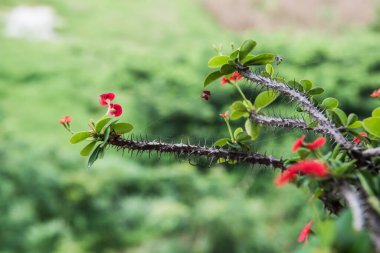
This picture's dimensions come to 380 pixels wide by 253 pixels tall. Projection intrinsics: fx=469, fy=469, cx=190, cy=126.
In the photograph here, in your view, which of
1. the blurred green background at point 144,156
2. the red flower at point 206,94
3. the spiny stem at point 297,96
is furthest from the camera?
the blurred green background at point 144,156

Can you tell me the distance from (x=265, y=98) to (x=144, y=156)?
3395mm

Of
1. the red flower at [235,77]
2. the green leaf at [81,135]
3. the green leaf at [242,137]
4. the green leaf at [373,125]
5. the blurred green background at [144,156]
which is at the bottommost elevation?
the green leaf at [373,125]

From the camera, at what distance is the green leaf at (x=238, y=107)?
1.76 ft

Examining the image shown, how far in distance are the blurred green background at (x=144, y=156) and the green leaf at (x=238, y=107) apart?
0.80ft

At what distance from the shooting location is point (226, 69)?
0.56 meters

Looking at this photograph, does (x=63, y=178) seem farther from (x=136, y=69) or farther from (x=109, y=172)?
(x=136, y=69)

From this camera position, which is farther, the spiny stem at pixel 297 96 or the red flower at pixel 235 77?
the red flower at pixel 235 77

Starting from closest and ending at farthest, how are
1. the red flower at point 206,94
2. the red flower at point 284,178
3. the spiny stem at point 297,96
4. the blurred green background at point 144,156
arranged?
the red flower at point 284,178 < the spiny stem at point 297,96 < the red flower at point 206,94 < the blurred green background at point 144,156

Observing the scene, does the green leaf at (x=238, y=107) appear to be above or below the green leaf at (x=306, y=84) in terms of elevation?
below

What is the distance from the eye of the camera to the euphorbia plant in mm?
365

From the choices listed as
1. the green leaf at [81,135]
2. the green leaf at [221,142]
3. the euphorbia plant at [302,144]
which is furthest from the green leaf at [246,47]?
the green leaf at [81,135]

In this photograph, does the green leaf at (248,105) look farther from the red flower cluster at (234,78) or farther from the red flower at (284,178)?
the red flower at (284,178)

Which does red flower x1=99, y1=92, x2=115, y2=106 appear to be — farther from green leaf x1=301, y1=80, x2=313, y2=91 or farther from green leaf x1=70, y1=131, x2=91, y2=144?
green leaf x1=301, y1=80, x2=313, y2=91

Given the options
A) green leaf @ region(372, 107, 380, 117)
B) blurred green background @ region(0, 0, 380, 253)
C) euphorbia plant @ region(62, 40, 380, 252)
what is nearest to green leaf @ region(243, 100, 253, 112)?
euphorbia plant @ region(62, 40, 380, 252)
